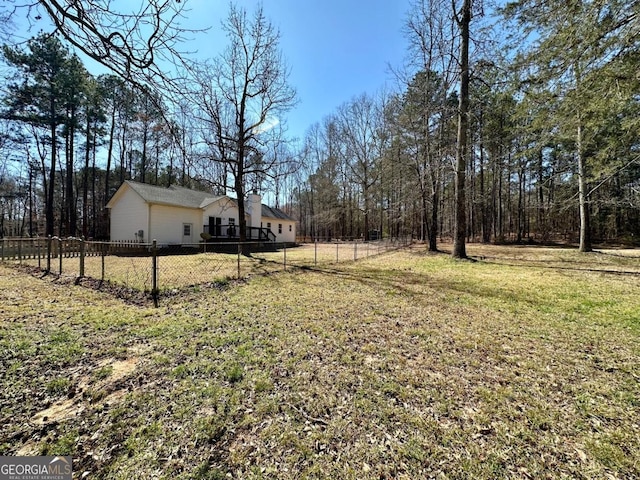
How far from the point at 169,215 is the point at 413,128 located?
16277 mm

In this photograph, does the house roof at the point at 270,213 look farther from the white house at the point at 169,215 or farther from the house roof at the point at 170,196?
the house roof at the point at 170,196

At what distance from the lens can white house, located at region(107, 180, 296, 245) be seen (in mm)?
16188

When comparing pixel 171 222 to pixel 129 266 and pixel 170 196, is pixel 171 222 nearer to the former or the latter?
pixel 170 196

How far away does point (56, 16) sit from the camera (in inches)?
89.1

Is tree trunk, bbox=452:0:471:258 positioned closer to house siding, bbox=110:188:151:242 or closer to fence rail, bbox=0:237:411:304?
fence rail, bbox=0:237:411:304

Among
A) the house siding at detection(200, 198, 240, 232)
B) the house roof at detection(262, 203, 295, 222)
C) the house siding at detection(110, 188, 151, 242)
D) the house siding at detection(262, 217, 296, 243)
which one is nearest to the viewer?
the house siding at detection(110, 188, 151, 242)
